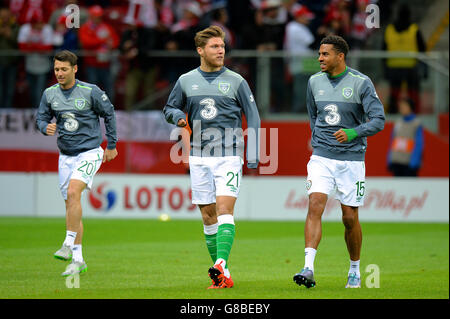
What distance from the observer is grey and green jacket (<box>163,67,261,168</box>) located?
9.48m

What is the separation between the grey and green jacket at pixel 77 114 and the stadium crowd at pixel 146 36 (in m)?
8.35

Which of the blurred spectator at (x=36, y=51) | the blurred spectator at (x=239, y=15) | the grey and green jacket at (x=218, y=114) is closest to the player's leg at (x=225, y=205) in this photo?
the grey and green jacket at (x=218, y=114)

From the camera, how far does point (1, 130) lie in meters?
19.8

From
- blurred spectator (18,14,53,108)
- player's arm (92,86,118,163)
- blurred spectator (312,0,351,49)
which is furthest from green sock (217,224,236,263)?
blurred spectator (312,0,351,49)

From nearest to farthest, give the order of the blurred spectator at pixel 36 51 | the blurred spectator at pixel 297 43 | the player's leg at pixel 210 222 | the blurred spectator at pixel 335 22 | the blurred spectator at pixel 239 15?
the player's leg at pixel 210 222, the blurred spectator at pixel 297 43, the blurred spectator at pixel 36 51, the blurred spectator at pixel 335 22, the blurred spectator at pixel 239 15

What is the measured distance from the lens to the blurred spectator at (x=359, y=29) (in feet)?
68.1

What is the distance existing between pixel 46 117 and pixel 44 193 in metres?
9.09

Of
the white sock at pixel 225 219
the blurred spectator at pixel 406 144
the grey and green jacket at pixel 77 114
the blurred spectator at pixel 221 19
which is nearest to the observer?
the white sock at pixel 225 219

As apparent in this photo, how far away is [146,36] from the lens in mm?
20266

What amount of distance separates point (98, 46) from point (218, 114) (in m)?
11.6

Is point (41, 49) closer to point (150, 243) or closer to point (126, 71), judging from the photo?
point (126, 71)

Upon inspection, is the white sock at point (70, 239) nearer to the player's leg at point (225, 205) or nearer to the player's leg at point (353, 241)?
the player's leg at point (225, 205)

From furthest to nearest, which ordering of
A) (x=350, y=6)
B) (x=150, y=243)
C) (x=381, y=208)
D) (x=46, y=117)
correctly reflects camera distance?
(x=350, y=6), (x=381, y=208), (x=150, y=243), (x=46, y=117)

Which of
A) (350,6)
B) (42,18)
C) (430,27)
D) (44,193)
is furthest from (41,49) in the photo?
(430,27)
